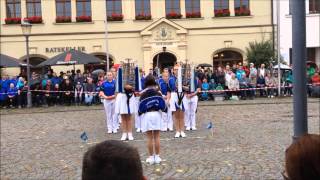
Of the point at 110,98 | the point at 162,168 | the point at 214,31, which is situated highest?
the point at 214,31

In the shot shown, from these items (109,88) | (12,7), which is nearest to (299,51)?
(109,88)

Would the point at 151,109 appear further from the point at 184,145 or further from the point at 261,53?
the point at 261,53

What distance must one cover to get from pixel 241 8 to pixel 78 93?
53.7 feet

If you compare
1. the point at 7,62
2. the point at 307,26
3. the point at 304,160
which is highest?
the point at 307,26

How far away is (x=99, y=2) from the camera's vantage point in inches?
1523

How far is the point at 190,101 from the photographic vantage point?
617 inches

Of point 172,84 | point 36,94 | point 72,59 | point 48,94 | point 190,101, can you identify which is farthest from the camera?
point 72,59

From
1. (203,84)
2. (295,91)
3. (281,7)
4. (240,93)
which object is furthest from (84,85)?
(295,91)

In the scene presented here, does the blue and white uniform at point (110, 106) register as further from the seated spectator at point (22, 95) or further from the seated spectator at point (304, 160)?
the seated spectator at point (304, 160)

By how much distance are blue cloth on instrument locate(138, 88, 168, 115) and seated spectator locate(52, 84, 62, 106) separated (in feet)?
57.1

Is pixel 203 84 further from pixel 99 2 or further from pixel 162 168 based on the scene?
pixel 162 168

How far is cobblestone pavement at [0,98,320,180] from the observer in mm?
9539

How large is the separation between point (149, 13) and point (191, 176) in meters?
30.8

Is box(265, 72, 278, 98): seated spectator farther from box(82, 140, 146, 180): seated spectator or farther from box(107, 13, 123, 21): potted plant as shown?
box(82, 140, 146, 180): seated spectator
